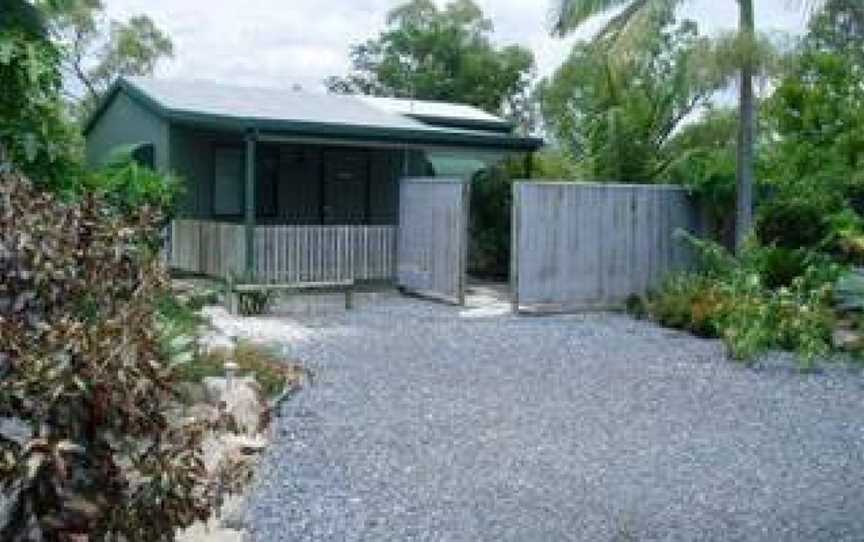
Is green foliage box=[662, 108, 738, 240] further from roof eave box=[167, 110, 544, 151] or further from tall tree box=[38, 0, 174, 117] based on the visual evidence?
tall tree box=[38, 0, 174, 117]

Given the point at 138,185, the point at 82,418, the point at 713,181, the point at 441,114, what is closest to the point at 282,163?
the point at 441,114

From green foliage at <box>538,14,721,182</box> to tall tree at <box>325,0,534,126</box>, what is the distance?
18.9 feet

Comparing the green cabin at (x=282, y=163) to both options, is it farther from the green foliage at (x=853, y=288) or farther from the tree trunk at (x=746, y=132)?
the green foliage at (x=853, y=288)

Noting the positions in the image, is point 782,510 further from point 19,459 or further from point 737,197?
point 737,197

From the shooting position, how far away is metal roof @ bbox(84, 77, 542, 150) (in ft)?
58.7

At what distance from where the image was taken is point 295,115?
19.2 m

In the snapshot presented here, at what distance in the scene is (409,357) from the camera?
1234 centimetres

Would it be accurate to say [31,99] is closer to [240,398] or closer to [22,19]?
[22,19]

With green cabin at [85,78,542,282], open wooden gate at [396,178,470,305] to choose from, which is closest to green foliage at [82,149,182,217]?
green cabin at [85,78,542,282]

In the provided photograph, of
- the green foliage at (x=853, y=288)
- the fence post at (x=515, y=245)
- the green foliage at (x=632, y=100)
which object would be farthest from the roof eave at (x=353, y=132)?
the green foliage at (x=853, y=288)

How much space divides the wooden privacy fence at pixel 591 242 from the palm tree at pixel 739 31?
114 cm

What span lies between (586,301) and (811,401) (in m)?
6.36

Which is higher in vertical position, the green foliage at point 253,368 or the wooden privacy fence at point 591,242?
the wooden privacy fence at point 591,242

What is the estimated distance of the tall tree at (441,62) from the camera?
3950 centimetres
